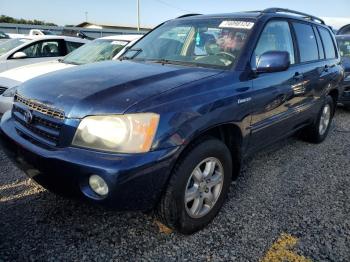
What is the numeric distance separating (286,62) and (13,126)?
2317mm

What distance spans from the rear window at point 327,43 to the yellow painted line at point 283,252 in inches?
119

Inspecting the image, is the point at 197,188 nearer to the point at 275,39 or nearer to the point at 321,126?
the point at 275,39

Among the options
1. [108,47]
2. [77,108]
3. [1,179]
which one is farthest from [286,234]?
[108,47]

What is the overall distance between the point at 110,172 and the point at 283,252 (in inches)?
54.6

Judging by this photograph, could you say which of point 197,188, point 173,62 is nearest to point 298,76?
point 173,62

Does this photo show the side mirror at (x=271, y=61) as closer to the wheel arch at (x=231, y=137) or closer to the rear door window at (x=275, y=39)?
the rear door window at (x=275, y=39)

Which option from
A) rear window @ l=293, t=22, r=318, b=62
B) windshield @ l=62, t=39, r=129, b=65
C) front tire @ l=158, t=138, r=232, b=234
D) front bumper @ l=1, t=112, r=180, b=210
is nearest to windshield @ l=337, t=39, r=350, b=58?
rear window @ l=293, t=22, r=318, b=62

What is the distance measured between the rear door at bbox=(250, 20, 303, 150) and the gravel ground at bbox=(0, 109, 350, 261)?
1.79 feet

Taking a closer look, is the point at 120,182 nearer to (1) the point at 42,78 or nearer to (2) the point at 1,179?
(1) the point at 42,78

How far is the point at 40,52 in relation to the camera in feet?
25.5

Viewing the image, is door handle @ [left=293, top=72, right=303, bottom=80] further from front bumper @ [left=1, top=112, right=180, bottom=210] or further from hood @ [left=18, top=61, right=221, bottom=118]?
front bumper @ [left=1, top=112, right=180, bottom=210]

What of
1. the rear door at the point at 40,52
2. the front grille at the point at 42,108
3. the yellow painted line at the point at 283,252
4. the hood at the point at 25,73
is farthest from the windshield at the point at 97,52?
the yellow painted line at the point at 283,252

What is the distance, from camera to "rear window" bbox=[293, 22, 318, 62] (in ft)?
13.3

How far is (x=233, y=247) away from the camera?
103 inches
